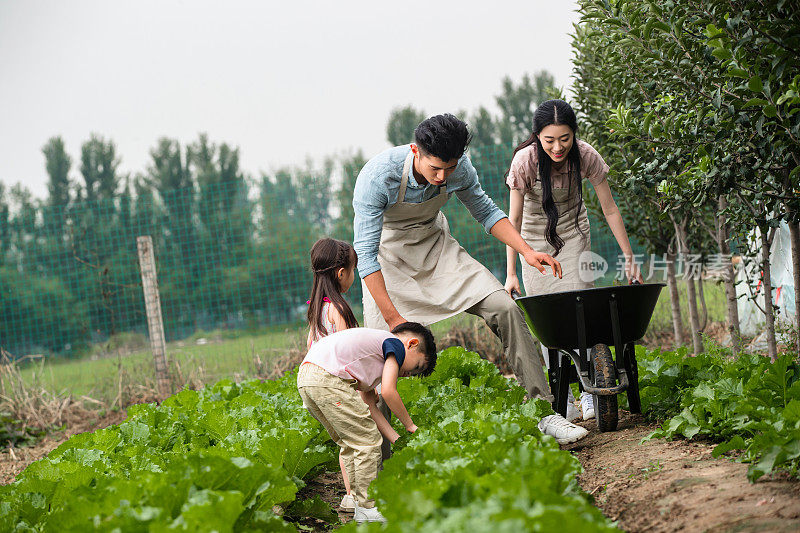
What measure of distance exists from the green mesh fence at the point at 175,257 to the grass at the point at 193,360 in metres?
0.64

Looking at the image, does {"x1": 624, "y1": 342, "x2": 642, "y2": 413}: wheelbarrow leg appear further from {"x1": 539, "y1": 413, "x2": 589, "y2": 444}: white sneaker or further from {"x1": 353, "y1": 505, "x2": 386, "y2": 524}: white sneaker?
{"x1": 353, "y1": 505, "x2": 386, "y2": 524}: white sneaker

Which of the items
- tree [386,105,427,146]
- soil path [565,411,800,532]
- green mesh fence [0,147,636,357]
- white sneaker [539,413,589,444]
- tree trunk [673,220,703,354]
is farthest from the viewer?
tree [386,105,427,146]

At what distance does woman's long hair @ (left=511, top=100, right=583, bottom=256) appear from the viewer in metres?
4.29

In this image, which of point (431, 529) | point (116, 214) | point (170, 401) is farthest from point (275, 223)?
point (431, 529)

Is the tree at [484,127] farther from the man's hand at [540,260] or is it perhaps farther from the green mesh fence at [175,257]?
the man's hand at [540,260]

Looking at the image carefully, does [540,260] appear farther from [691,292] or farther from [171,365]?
[171,365]

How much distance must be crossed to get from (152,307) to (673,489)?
24.8 feet

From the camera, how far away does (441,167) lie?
149 inches

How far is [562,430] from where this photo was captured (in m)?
3.95

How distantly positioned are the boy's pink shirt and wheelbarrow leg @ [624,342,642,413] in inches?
53.7


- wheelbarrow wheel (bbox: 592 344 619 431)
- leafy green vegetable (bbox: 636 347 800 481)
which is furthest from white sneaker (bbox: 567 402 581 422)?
wheelbarrow wheel (bbox: 592 344 619 431)

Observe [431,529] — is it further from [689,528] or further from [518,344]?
[518,344]

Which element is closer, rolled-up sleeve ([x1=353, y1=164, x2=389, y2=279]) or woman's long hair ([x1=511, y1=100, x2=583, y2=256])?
rolled-up sleeve ([x1=353, y1=164, x2=389, y2=279])

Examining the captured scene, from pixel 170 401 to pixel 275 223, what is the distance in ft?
18.5
